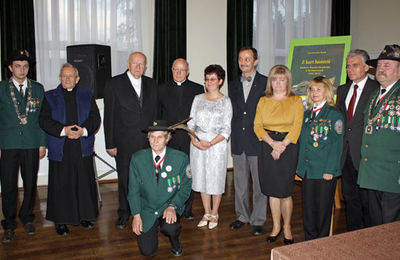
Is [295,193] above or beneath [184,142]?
beneath

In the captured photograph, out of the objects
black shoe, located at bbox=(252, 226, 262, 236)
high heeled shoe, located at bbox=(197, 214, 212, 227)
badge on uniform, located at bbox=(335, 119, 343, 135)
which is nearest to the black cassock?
high heeled shoe, located at bbox=(197, 214, 212, 227)

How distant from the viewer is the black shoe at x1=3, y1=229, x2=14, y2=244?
10.2 feet

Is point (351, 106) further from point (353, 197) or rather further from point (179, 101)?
point (179, 101)

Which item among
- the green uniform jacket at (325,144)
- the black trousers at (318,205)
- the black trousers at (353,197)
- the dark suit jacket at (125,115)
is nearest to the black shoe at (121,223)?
the dark suit jacket at (125,115)

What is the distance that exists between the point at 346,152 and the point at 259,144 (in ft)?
2.27

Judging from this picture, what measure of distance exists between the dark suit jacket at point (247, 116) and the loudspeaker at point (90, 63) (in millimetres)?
1791

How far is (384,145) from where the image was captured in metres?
2.41

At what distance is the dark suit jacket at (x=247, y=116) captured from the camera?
3.26 meters

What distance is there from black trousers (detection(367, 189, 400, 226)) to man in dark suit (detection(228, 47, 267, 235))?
0.96 m

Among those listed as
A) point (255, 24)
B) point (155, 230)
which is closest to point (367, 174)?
point (155, 230)

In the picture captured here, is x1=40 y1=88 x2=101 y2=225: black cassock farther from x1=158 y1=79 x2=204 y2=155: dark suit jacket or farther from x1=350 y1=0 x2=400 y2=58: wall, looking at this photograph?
x1=350 y1=0 x2=400 y2=58: wall

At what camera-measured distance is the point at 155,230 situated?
2.81 meters

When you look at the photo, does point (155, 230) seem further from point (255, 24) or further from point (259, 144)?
point (255, 24)

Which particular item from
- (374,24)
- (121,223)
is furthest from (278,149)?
(374,24)
